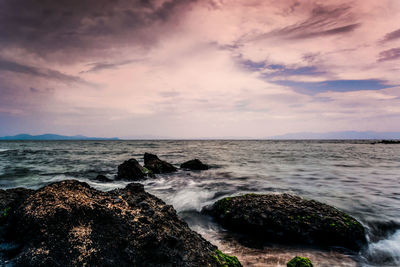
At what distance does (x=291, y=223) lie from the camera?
15.8 feet

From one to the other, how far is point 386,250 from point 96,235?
593 cm

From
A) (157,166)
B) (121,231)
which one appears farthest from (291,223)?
(157,166)

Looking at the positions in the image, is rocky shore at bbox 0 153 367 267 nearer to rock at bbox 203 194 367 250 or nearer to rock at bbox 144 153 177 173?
rock at bbox 203 194 367 250

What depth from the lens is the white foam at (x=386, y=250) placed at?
4320 mm

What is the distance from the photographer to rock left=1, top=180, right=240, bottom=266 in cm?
272

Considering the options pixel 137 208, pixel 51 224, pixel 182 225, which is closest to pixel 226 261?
pixel 182 225

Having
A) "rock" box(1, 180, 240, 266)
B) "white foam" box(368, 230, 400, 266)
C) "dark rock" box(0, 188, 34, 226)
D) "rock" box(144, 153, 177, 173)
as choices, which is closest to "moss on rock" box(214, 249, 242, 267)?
"rock" box(1, 180, 240, 266)

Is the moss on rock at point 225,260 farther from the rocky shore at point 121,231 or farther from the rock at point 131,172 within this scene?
the rock at point 131,172

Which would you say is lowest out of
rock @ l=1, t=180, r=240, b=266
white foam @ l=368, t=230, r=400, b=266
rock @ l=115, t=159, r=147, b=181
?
white foam @ l=368, t=230, r=400, b=266

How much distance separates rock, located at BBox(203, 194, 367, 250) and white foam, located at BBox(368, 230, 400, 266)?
0.21 m

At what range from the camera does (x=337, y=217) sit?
16.4ft

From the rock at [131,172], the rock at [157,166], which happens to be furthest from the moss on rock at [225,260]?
the rock at [157,166]

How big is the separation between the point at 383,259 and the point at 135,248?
496 cm

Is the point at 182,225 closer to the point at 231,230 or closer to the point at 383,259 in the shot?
the point at 231,230
